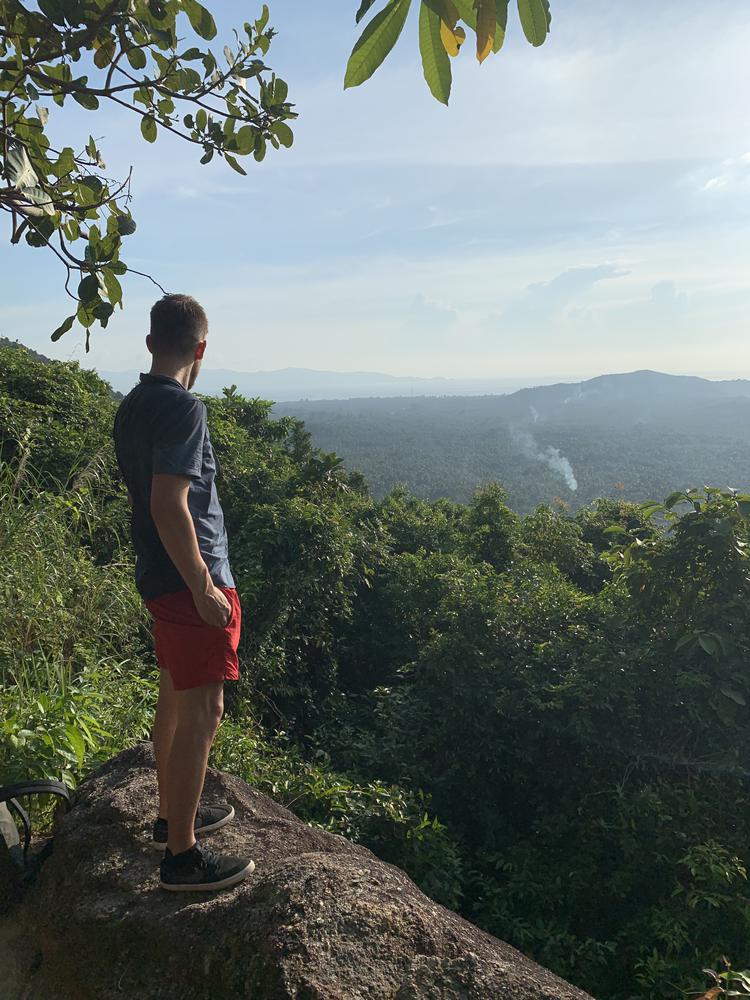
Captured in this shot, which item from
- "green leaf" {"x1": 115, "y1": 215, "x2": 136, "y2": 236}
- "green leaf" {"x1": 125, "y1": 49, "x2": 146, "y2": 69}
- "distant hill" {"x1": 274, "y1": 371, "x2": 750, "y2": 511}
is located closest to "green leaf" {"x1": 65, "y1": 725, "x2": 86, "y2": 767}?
"green leaf" {"x1": 115, "y1": 215, "x2": 136, "y2": 236}

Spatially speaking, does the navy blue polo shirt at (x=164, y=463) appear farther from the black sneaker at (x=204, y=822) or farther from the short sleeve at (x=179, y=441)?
the black sneaker at (x=204, y=822)

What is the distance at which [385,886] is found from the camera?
2141mm

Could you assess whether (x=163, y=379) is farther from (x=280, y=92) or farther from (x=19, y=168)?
(x=280, y=92)

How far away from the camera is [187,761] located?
231cm

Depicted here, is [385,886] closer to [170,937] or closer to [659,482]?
[170,937]


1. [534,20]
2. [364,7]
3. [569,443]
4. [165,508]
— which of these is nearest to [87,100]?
[165,508]

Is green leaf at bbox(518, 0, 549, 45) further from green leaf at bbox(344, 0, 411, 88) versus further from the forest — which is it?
the forest

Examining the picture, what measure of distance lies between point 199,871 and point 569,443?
307 feet

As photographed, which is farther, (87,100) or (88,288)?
(87,100)

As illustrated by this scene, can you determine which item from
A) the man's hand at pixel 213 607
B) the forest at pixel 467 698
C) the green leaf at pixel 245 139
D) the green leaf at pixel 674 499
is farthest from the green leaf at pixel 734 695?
the green leaf at pixel 245 139

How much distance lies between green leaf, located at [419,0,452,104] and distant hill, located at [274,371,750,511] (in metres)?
26.4

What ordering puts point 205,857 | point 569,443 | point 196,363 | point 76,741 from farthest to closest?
1. point 569,443
2. point 76,741
3. point 196,363
4. point 205,857

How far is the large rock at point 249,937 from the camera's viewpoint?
186cm

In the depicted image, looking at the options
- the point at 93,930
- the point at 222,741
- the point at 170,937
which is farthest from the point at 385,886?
the point at 222,741
